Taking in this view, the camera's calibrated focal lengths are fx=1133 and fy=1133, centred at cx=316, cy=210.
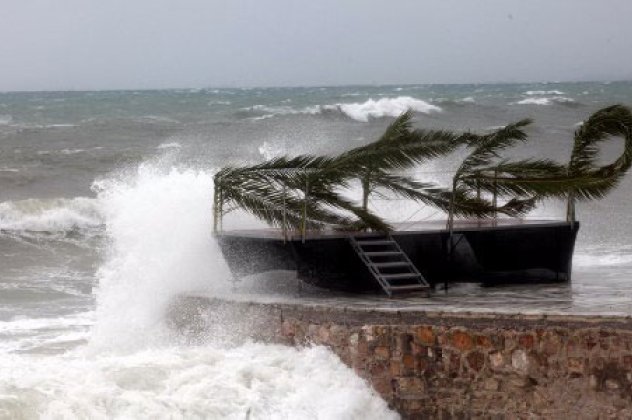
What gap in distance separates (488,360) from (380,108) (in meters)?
57.0

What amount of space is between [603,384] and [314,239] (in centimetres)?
419

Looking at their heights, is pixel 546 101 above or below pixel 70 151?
above

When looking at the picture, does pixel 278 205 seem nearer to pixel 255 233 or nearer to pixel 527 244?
pixel 255 233

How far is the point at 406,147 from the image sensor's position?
13.8 meters

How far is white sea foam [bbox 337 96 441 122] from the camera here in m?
64.2

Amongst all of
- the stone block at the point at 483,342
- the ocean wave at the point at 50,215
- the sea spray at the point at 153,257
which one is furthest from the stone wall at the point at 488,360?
the ocean wave at the point at 50,215

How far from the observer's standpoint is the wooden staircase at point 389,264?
12828 mm

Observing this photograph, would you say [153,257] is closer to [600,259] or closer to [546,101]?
[600,259]

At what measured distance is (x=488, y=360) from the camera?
10188 mm

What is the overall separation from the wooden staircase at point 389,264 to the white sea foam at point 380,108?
49.5 m

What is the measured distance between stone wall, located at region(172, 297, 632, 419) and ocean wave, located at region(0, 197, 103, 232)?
1726cm

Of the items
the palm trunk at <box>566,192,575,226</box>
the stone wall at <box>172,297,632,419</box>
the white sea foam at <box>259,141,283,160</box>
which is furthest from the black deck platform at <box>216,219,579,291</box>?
the white sea foam at <box>259,141,283,160</box>

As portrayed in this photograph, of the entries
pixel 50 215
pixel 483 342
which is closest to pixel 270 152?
pixel 50 215

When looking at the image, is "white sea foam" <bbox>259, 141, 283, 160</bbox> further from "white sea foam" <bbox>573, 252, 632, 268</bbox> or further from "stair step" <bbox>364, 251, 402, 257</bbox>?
"stair step" <bbox>364, 251, 402, 257</bbox>
